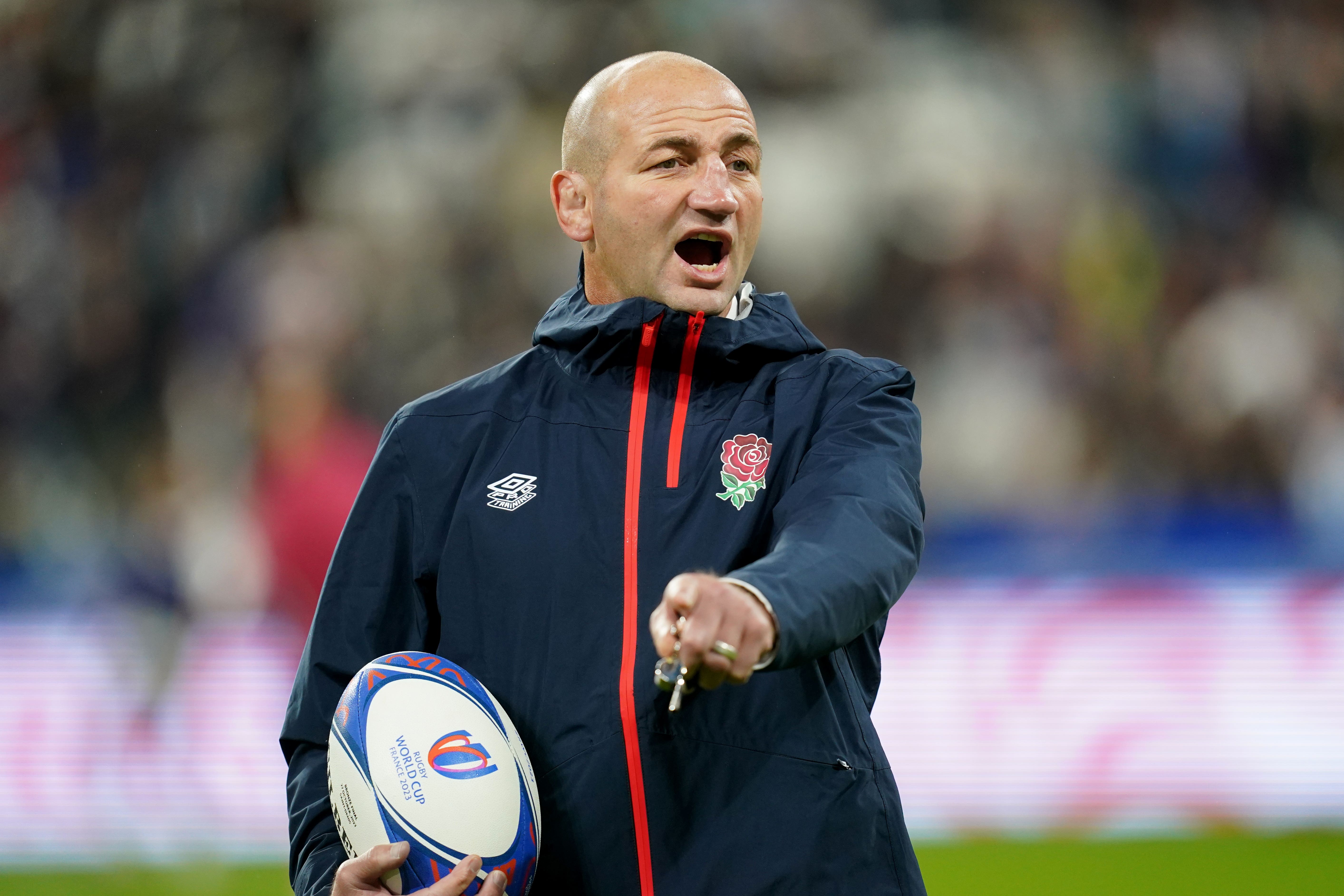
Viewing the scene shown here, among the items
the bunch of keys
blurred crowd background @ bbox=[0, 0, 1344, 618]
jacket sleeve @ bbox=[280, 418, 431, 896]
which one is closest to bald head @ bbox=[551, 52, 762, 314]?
jacket sleeve @ bbox=[280, 418, 431, 896]

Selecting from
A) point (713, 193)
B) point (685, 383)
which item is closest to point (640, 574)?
point (685, 383)

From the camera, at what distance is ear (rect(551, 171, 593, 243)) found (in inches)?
88.3

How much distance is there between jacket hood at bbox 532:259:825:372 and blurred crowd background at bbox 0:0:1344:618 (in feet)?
11.8

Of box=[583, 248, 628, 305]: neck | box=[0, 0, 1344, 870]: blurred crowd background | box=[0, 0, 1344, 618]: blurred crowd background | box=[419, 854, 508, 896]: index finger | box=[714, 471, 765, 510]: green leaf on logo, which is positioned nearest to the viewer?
box=[419, 854, 508, 896]: index finger

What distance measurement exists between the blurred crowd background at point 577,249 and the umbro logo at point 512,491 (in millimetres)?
3697

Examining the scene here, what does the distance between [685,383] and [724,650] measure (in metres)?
0.67

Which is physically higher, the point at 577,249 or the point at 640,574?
the point at 577,249

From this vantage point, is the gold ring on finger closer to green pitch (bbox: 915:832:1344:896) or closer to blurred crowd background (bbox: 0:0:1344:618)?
green pitch (bbox: 915:832:1344:896)

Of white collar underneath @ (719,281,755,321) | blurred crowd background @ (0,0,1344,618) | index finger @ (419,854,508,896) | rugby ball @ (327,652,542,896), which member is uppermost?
blurred crowd background @ (0,0,1344,618)

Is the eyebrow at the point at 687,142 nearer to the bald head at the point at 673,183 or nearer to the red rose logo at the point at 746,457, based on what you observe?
the bald head at the point at 673,183

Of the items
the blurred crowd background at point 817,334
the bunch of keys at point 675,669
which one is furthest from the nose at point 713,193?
the blurred crowd background at point 817,334

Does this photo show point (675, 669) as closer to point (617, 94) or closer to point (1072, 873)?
point (617, 94)

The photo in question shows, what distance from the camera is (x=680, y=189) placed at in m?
2.09

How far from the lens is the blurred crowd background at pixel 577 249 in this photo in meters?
5.70
